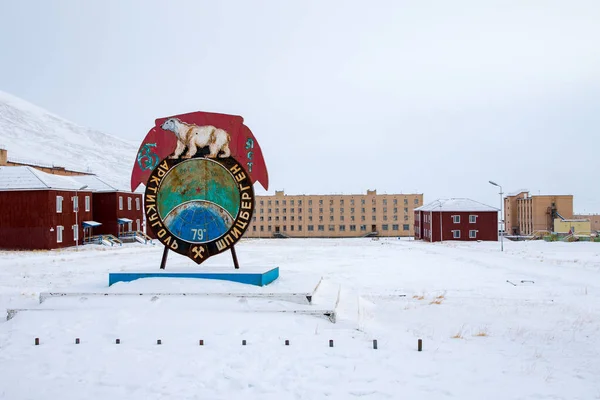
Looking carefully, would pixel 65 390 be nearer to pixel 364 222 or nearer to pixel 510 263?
pixel 510 263

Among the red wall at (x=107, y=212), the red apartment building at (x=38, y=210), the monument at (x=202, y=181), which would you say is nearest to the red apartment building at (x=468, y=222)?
the red wall at (x=107, y=212)

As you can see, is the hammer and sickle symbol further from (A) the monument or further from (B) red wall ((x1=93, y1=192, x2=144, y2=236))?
(B) red wall ((x1=93, y1=192, x2=144, y2=236))

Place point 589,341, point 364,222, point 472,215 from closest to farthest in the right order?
1. point 589,341
2. point 472,215
3. point 364,222

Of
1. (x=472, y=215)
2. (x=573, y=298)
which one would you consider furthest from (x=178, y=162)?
(x=472, y=215)

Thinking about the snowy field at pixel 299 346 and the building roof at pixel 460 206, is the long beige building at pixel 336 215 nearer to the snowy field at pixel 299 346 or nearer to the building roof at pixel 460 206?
the building roof at pixel 460 206

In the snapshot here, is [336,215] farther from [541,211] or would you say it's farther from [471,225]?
[471,225]

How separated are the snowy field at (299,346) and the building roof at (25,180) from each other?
1196 inches

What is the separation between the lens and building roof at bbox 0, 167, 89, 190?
4328 centimetres

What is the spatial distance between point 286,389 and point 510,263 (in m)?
24.5

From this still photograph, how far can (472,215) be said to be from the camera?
63.8 metres

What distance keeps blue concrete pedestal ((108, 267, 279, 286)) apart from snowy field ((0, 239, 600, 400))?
1.05 feet

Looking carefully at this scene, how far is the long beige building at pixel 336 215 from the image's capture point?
382 ft

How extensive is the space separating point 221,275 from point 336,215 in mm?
104321

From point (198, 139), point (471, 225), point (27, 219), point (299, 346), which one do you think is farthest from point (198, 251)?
point (471, 225)
